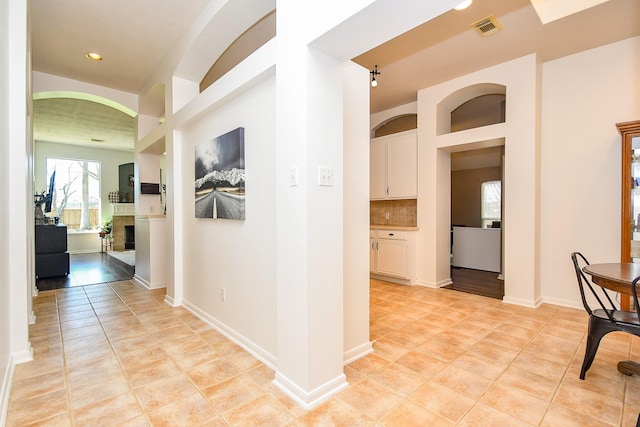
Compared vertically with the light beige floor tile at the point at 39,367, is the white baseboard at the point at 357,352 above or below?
above

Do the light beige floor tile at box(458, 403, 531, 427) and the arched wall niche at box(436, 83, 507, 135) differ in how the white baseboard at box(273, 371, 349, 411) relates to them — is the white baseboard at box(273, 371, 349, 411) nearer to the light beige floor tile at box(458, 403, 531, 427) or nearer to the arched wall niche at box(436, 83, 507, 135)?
the light beige floor tile at box(458, 403, 531, 427)

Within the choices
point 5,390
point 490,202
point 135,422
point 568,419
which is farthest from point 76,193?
point 490,202

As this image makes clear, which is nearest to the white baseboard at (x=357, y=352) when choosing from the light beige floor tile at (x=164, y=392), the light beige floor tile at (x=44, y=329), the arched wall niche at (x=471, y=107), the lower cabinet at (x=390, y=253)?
the light beige floor tile at (x=164, y=392)

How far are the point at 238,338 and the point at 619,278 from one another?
106 inches

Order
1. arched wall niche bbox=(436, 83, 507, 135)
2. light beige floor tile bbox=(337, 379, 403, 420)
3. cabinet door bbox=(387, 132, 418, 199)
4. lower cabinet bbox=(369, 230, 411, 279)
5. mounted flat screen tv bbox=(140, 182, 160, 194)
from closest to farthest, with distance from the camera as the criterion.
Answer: light beige floor tile bbox=(337, 379, 403, 420) → arched wall niche bbox=(436, 83, 507, 135) → lower cabinet bbox=(369, 230, 411, 279) → cabinet door bbox=(387, 132, 418, 199) → mounted flat screen tv bbox=(140, 182, 160, 194)

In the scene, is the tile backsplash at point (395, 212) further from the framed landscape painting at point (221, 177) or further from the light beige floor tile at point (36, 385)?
the light beige floor tile at point (36, 385)

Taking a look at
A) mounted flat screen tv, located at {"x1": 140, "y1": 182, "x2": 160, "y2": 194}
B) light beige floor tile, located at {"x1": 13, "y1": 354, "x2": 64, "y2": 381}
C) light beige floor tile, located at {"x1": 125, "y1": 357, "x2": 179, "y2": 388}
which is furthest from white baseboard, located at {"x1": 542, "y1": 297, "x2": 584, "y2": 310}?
mounted flat screen tv, located at {"x1": 140, "y1": 182, "x2": 160, "y2": 194}

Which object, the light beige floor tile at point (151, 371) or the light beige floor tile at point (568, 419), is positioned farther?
the light beige floor tile at point (151, 371)

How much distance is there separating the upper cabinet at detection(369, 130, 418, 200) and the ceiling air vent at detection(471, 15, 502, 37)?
179 cm

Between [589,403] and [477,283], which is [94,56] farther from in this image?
[477,283]

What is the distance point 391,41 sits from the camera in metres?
3.33

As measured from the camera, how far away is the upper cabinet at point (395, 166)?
4.81 m

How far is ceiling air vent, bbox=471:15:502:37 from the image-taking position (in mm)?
2869

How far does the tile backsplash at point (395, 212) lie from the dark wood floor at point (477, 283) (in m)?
1.15
